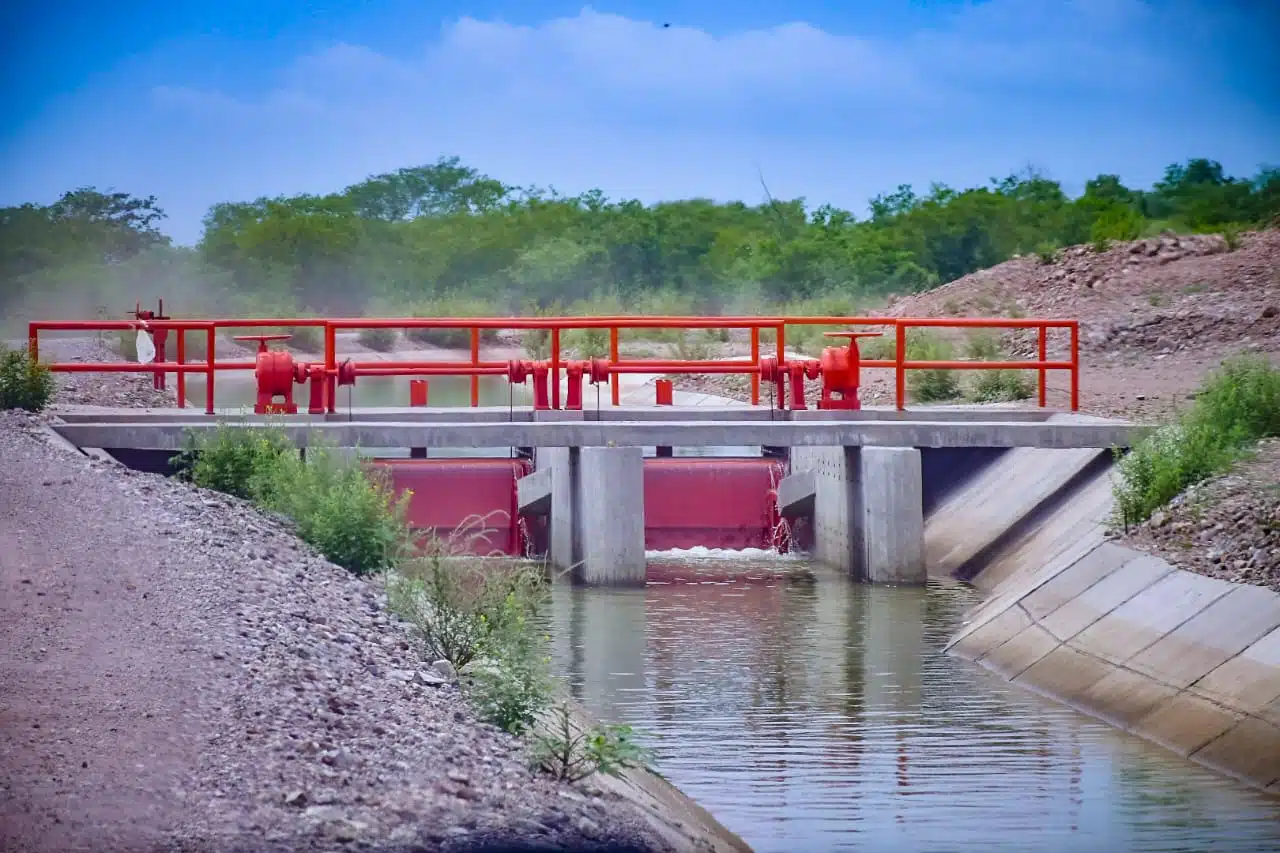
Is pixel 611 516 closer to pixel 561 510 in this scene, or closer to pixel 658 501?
pixel 561 510

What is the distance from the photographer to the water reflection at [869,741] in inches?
464

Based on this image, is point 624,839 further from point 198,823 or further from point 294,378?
point 294,378

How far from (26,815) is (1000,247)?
67.6 metres

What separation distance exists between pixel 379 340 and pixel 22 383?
117 ft

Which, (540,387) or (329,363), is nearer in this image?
(329,363)

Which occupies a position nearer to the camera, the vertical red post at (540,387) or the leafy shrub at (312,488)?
the leafy shrub at (312,488)

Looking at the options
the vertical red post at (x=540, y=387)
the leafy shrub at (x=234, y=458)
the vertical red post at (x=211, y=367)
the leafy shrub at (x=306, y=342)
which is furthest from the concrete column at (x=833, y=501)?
the leafy shrub at (x=306, y=342)

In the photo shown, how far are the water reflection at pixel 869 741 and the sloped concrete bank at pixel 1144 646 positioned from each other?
0.21 metres

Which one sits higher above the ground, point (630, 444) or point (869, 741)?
point (630, 444)

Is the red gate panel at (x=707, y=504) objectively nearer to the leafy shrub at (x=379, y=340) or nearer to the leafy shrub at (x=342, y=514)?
the leafy shrub at (x=342, y=514)

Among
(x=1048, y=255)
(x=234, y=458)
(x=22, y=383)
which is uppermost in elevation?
(x=1048, y=255)

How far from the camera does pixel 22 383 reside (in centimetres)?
2184

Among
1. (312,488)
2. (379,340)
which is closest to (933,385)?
(312,488)

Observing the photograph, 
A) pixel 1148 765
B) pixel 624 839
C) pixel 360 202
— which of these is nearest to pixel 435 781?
pixel 624 839
